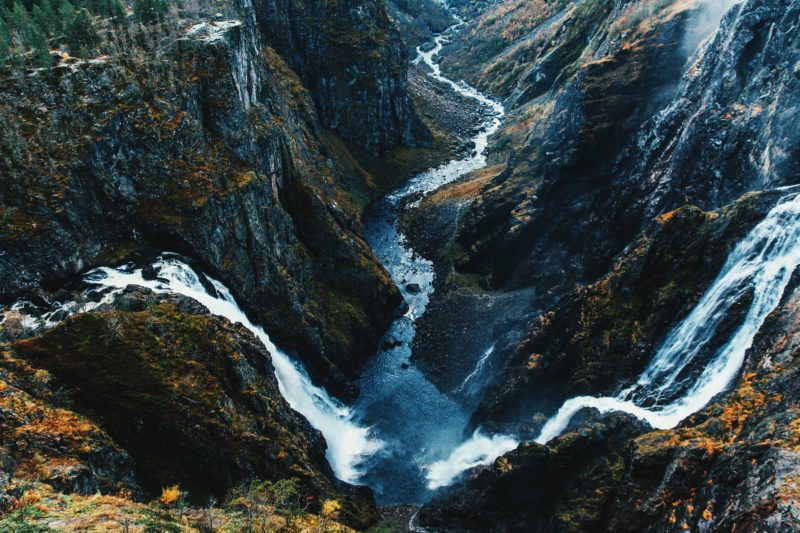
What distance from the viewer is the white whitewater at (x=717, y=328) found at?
3155 cm

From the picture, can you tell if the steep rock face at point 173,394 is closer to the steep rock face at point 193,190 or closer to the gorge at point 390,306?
the gorge at point 390,306

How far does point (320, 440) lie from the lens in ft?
147

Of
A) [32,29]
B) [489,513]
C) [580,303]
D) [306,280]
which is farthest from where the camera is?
[306,280]

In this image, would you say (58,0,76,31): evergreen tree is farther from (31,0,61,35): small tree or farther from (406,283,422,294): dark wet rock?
(406,283,422,294): dark wet rock

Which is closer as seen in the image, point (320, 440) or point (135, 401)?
point (135, 401)

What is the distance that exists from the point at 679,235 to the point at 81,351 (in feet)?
140

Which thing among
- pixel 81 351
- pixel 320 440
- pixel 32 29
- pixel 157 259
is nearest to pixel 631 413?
pixel 320 440

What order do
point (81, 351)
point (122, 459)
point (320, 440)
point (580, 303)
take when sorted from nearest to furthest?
point (122, 459)
point (81, 351)
point (320, 440)
point (580, 303)

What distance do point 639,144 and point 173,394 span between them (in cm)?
5446

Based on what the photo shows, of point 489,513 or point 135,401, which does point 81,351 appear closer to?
point 135,401

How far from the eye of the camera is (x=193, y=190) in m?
46.0

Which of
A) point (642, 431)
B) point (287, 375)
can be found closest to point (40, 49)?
point (287, 375)

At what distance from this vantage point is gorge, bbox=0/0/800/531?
25422 mm

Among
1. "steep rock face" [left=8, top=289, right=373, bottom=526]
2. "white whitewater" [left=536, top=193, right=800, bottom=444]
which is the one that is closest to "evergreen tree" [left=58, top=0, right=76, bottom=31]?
"steep rock face" [left=8, top=289, right=373, bottom=526]
